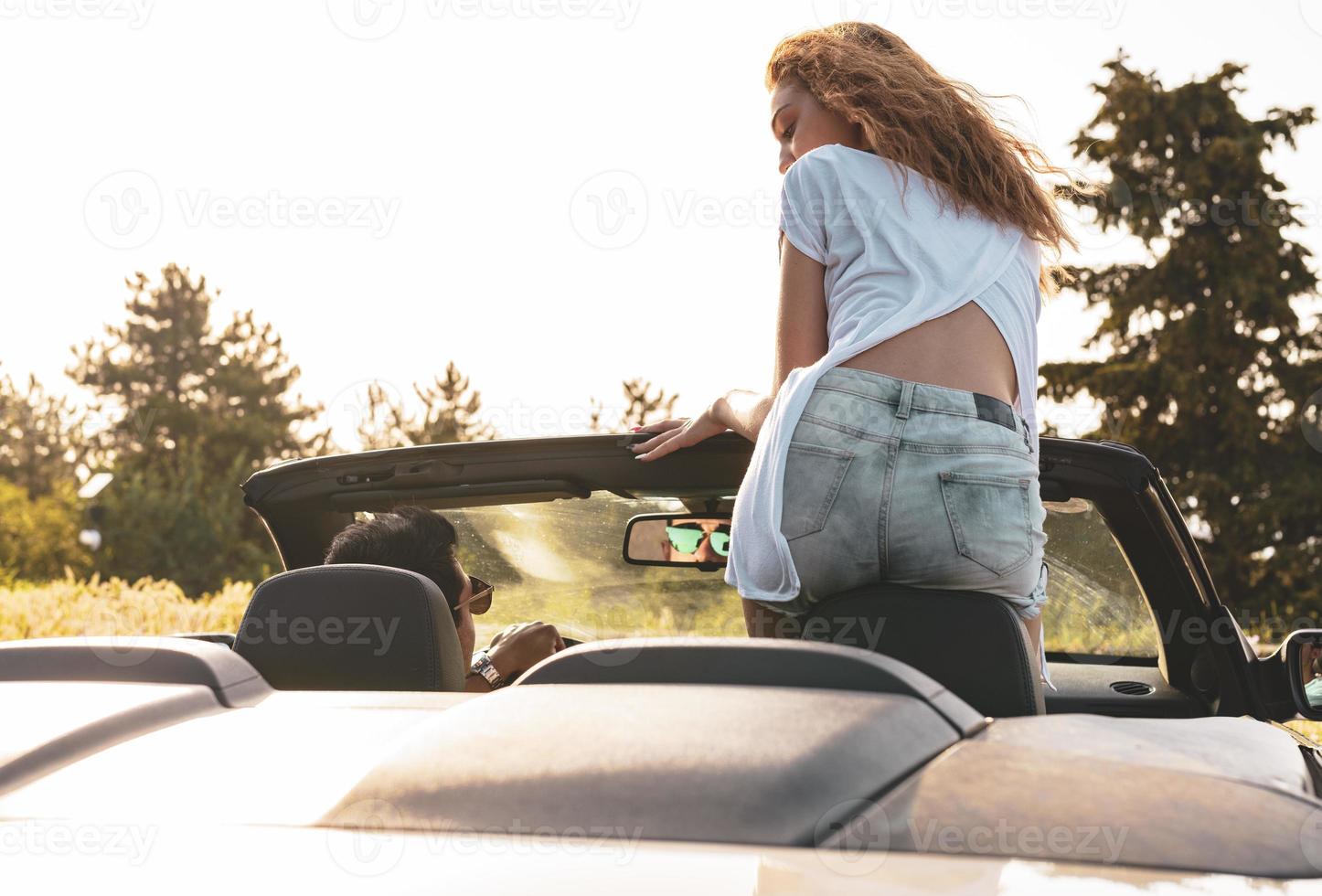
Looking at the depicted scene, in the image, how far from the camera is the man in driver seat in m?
3.11

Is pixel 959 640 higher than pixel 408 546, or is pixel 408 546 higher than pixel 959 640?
pixel 959 640

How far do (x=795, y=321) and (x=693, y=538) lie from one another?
4.15 feet

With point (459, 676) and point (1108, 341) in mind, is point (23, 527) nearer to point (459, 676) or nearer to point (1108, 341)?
point (1108, 341)

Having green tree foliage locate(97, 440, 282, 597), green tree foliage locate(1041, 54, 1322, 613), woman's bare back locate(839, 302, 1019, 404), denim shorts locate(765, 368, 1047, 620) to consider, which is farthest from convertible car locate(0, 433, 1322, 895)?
green tree foliage locate(97, 440, 282, 597)

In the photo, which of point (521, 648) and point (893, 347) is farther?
point (521, 648)

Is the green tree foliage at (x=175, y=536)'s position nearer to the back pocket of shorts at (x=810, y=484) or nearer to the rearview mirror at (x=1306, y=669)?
the rearview mirror at (x=1306, y=669)

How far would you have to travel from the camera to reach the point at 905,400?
6.75 feet

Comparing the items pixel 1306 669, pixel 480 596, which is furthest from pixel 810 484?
pixel 480 596

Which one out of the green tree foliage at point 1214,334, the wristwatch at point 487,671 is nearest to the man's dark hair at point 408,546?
the wristwatch at point 487,671

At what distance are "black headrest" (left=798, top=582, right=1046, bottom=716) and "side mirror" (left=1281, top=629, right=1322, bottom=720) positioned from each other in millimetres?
1228

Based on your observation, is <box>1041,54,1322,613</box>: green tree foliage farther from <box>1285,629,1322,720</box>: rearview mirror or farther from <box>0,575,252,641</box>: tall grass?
<box>1285,629,1322,720</box>: rearview mirror

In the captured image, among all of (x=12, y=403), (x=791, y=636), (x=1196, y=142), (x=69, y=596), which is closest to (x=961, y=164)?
(x=791, y=636)

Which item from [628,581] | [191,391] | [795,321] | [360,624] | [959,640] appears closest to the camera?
[959,640]

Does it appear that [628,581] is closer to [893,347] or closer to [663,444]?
[663,444]
